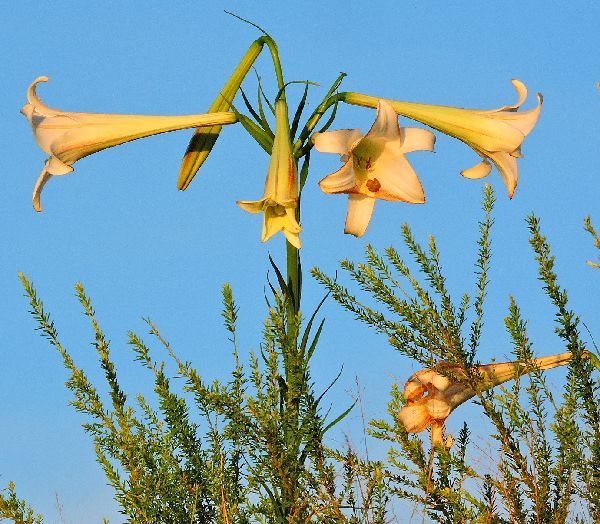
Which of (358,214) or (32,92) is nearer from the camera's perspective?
(358,214)

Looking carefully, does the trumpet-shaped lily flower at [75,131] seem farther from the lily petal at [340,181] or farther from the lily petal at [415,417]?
the lily petal at [415,417]

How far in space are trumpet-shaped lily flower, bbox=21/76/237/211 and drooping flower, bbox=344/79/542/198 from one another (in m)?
0.79

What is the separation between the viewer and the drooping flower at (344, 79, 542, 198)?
10.9ft

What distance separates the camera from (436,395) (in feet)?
9.96

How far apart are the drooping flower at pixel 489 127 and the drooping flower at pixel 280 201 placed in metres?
0.61

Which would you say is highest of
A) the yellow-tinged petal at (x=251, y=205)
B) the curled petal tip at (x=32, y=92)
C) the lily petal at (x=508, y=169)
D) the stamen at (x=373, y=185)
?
the curled petal tip at (x=32, y=92)

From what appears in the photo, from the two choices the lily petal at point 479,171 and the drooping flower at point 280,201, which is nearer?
the drooping flower at point 280,201

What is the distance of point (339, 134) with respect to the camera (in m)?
2.99

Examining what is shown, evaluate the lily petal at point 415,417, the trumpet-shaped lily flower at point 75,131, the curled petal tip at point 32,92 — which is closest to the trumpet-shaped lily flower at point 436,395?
the lily petal at point 415,417

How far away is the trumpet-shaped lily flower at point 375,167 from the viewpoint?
299 cm

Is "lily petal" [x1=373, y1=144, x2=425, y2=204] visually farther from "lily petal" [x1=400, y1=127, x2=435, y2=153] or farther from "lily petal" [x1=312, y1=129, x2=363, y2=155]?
"lily petal" [x1=312, y1=129, x2=363, y2=155]

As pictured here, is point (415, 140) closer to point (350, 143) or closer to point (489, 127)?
point (350, 143)

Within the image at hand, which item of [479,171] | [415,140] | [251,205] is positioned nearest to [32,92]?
[251,205]

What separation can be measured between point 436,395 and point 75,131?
1.55 metres
